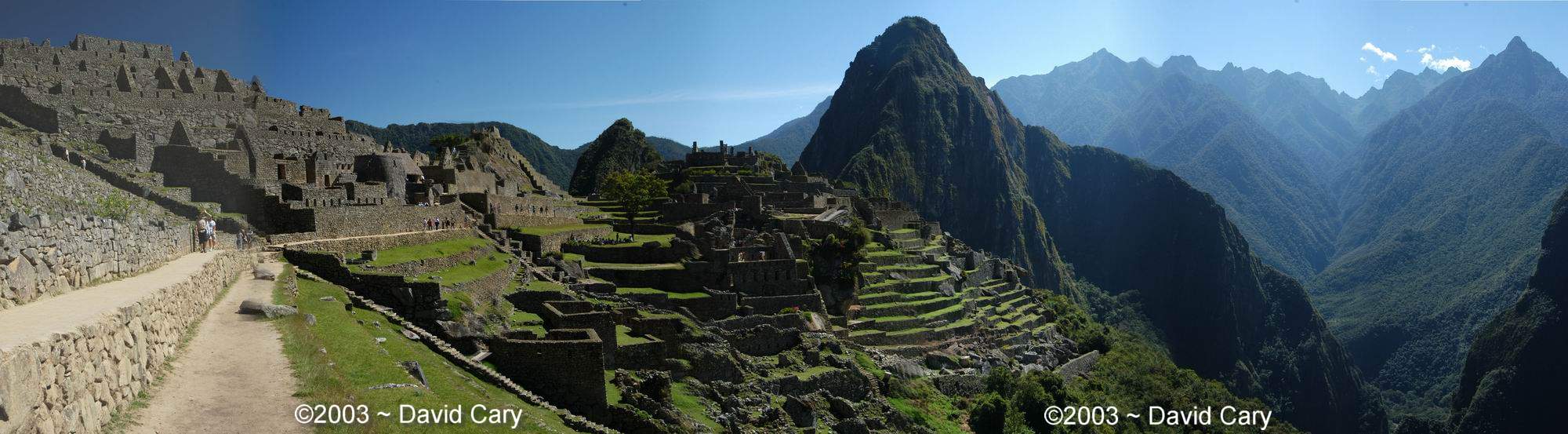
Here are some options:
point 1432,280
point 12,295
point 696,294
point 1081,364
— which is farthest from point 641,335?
point 1432,280

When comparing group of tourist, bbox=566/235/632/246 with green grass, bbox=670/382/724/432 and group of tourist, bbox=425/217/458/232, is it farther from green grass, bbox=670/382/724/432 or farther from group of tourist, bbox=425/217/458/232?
green grass, bbox=670/382/724/432

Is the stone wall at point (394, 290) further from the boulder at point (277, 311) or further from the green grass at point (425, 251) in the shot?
the boulder at point (277, 311)

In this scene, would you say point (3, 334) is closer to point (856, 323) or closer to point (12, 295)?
point (12, 295)

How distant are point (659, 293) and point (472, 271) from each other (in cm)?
840

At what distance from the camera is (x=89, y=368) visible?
331 inches

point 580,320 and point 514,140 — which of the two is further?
point 514,140

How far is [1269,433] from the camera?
56438 millimetres

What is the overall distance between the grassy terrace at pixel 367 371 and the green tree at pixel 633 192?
76.7 feet

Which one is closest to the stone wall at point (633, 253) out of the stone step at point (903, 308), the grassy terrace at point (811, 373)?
the grassy terrace at point (811, 373)

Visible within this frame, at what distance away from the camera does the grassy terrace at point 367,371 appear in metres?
11.7

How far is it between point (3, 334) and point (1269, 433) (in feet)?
206

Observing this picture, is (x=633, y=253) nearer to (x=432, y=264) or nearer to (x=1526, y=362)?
(x=432, y=264)

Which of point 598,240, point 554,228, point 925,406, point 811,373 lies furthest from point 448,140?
point 925,406

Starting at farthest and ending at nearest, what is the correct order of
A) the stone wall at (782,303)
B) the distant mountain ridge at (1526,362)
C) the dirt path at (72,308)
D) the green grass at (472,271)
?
the distant mountain ridge at (1526,362), the stone wall at (782,303), the green grass at (472,271), the dirt path at (72,308)
